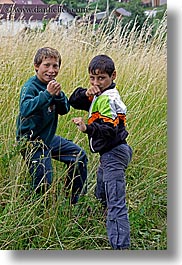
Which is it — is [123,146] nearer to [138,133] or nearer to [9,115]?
[138,133]

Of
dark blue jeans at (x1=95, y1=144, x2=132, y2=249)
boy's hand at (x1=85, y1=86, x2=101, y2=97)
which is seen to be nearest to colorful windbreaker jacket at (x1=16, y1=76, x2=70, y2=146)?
boy's hand at (x1=85, y1=86, x2=101, y2=97)

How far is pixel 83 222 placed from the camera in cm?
215

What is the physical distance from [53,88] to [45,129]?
169 mm

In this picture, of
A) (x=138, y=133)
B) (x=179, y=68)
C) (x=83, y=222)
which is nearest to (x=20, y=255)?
(x=83, y=222)

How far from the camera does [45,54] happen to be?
2.07m

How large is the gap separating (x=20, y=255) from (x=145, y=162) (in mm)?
570

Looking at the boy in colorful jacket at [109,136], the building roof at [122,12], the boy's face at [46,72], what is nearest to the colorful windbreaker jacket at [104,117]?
the boy in colorful jacket at [109,136]

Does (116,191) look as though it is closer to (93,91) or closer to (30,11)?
(93,91)

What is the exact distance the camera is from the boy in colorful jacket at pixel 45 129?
205cm

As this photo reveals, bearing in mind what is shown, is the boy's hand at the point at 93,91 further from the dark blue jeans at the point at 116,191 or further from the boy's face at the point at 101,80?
the dark blue jeans at the point at 116,191

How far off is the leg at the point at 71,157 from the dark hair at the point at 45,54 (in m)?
0.28

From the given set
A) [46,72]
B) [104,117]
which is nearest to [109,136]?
[104,117]

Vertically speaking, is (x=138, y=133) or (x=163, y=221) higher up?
(x=138, y=133)

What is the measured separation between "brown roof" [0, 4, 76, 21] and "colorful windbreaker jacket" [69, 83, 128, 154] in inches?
11.3
